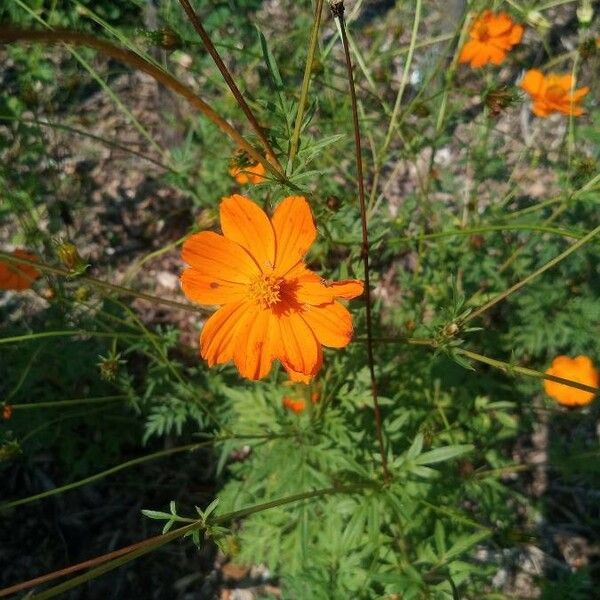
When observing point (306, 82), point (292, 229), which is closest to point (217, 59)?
point (306, 82)

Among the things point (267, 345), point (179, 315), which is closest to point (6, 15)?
point (179, 315)

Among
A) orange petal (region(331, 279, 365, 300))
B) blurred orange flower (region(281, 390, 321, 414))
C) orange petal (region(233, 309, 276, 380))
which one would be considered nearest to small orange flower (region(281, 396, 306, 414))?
blurred orange flower (region(281, 390, 321, 414))

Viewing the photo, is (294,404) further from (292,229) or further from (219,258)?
(292,229)

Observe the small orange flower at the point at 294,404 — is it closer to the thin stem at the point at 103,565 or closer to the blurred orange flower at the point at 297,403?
the blurred orange flower at the point at 297,403

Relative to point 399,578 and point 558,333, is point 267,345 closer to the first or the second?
point 399,578

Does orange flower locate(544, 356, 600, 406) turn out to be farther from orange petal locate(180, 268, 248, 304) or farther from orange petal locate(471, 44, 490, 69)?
orange petal locate(180, 268, 248, 304)

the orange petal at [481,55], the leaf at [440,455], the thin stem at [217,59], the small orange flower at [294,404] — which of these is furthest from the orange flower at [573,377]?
the thin stem at [217,59]
